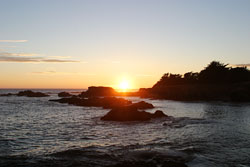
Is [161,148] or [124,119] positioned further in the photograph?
[124,119]

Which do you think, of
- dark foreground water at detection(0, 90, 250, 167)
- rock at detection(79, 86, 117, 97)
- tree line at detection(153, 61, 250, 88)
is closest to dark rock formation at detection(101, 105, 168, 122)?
dark foreground water at detection(0, 90, 250, 167)

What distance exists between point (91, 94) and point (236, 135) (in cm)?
11413

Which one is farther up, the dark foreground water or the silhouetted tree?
the silhouetted tree

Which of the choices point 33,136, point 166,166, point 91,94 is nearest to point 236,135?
point 166,166

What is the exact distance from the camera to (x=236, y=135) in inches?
888

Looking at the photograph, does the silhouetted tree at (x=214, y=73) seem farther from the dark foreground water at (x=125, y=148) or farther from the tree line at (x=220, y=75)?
the dark foreground water at (x=125, y=148)

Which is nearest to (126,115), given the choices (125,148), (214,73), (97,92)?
(125,148)

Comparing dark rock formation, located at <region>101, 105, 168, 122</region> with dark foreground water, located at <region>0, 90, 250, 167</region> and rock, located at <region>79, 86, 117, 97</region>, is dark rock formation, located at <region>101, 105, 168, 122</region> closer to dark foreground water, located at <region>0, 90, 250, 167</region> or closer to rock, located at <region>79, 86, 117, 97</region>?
dark foreground water, located at <region>0, 90, 250, 167</region>

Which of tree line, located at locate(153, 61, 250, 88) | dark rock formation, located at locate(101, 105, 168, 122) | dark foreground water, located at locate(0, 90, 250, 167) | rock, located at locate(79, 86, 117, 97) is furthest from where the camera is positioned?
rock, located at locate(79, 86, 117, 97)

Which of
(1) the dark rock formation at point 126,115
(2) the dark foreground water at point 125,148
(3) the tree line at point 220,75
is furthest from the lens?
(3) the tree line at point 220,75

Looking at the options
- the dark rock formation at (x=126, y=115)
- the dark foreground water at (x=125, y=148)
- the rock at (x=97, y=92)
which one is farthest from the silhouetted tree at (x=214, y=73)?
the dark foreground water at (x=125, y=148)

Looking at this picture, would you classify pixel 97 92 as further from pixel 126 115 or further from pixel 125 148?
pixel 125 148

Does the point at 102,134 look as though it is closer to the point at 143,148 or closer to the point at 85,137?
the point at 85,137

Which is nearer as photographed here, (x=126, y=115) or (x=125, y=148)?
(x=125, y=148)
